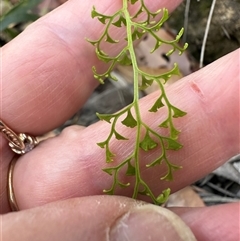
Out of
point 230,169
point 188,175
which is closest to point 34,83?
point 188,175

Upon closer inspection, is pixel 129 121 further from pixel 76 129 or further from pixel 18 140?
pixel 18 140

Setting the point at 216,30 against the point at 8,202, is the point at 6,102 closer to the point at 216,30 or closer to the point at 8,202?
the point at 8,202

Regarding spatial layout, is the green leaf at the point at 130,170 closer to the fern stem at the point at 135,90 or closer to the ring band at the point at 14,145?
the fern stem at the point at 135,90

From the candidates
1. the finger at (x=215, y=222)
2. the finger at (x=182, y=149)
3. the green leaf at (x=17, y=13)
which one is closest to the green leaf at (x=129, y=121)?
the finger at (x=182, y=149)

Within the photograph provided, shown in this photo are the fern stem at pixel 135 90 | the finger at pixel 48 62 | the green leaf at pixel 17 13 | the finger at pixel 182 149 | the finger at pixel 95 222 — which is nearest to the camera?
the finger at pixel 95 222

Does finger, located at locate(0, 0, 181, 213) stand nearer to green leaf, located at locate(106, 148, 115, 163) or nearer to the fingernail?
green leaf, located at locate(106, 148, 115, 163)

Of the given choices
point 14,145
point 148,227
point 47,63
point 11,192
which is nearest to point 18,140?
point 14,145

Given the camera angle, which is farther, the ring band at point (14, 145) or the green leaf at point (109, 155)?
the ring band at point (14, 145)

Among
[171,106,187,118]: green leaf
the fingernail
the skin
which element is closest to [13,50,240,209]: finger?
the skin
